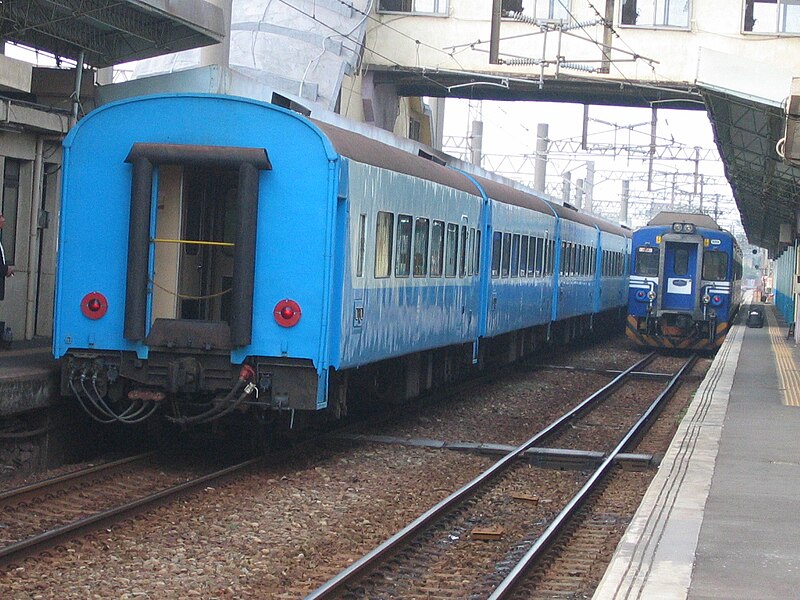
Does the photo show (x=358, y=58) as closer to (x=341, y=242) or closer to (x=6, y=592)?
(x=341, y=242)

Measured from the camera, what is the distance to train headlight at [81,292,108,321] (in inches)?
402

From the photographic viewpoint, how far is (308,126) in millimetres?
10047

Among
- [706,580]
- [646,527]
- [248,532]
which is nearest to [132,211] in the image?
[248,532]

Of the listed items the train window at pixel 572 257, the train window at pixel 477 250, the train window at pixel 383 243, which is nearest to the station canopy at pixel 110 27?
the train window at pixel 383 243

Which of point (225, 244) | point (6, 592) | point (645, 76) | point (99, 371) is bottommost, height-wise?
point (6, 592)

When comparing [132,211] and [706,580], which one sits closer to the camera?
[706,580]

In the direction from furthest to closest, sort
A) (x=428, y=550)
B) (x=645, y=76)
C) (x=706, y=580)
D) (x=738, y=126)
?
1. (x=645, y=76)
2. (x=738, y=126)
3. (x=428, y=550)
4. (x=706, y=580)

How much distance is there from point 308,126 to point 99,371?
8.38 ft

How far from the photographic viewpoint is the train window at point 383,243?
11.5 metres

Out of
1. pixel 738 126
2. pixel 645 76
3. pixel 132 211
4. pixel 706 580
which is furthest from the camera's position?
pixel 645 76

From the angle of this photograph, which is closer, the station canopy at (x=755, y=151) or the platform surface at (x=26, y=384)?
the platform surface at (x=26, y=384)

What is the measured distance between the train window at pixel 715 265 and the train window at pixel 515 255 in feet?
28.1

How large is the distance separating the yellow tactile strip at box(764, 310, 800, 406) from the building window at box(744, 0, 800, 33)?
24.3ft

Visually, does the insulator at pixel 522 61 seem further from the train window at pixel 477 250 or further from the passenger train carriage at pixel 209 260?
the passenger train carriage at pixel 209 260
